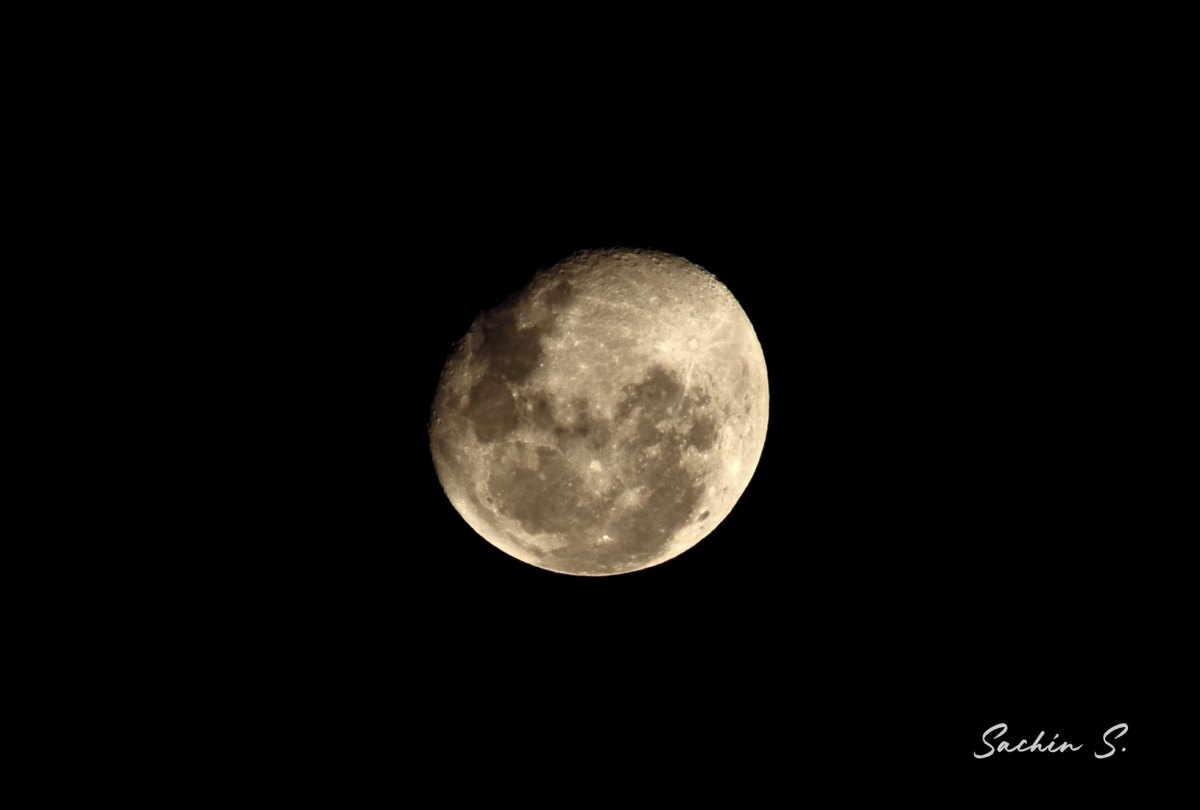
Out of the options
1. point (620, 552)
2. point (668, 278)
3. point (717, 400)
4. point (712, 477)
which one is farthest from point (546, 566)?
point (668, 278)

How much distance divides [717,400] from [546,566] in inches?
44.9

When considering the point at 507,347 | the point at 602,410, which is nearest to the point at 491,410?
the point at 507,347

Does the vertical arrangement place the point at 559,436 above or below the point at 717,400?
below

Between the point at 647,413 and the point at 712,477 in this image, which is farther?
the point at 712,477

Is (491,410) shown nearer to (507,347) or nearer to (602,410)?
(507,347)

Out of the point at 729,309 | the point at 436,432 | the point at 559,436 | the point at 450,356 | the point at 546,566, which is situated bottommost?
the point at 546,566

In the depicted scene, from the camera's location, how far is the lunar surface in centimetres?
275

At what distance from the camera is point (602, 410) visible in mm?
2729

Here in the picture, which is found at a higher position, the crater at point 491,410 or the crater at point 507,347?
the crater at point 507,347

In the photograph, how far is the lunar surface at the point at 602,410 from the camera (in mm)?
2752

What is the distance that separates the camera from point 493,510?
300 centimetres

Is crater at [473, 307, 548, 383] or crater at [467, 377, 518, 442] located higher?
crater at [473, 307, 548, 383]

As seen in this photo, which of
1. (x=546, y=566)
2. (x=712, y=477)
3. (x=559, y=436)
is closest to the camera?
(x=559, y=436)

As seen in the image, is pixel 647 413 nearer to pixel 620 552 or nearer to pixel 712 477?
pixel 712 477
